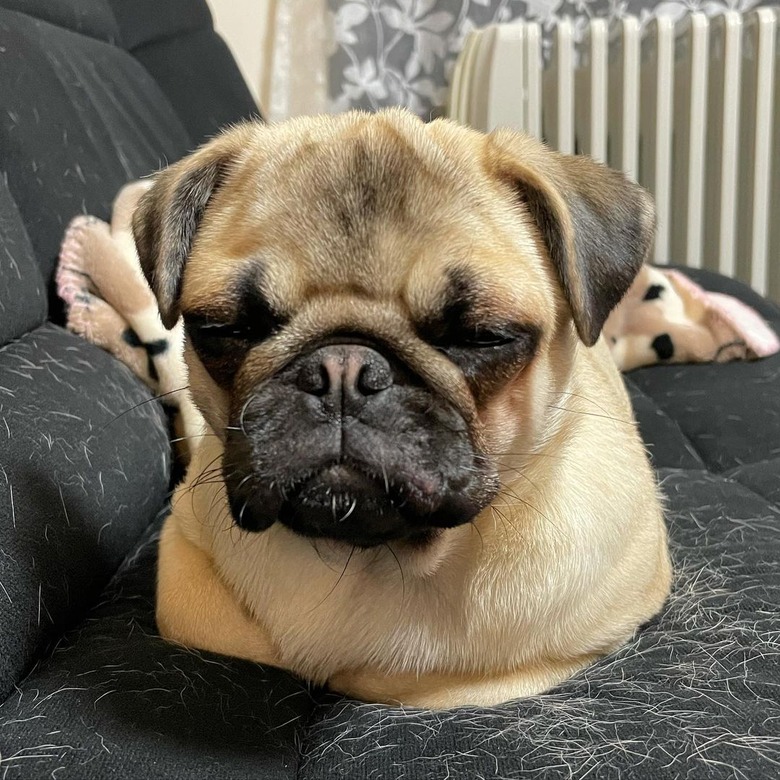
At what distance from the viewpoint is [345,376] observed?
31.1 inches

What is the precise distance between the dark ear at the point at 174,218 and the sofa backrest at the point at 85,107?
383mm

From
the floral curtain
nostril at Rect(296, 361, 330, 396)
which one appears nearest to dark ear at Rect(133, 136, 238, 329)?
nostril at Rect(296, 361, 330, 396)

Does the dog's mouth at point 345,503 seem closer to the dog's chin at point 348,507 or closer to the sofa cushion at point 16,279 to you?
the dog's chin at point 348,507

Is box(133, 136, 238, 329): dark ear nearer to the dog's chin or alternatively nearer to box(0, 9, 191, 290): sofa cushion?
the dog's chin

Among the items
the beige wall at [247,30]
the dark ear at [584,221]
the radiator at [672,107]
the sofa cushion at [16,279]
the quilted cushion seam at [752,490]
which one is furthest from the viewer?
the beige wall at [247,30]

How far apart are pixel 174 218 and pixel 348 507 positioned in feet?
1.37

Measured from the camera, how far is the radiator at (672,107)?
2.73 meters

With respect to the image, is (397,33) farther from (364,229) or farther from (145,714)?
(145,714)

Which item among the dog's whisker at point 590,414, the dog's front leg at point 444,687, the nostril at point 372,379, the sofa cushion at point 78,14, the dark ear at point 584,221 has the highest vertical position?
the sofa cushion at point 78,14

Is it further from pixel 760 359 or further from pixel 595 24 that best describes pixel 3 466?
pixel 595 24

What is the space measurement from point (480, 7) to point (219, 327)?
2355 millimetres

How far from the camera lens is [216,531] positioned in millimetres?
1073

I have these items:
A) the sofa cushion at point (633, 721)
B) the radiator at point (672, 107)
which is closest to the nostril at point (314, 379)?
the sofa cushion at point (633, 721)

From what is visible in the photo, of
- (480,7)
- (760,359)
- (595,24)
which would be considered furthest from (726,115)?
(760,359)
